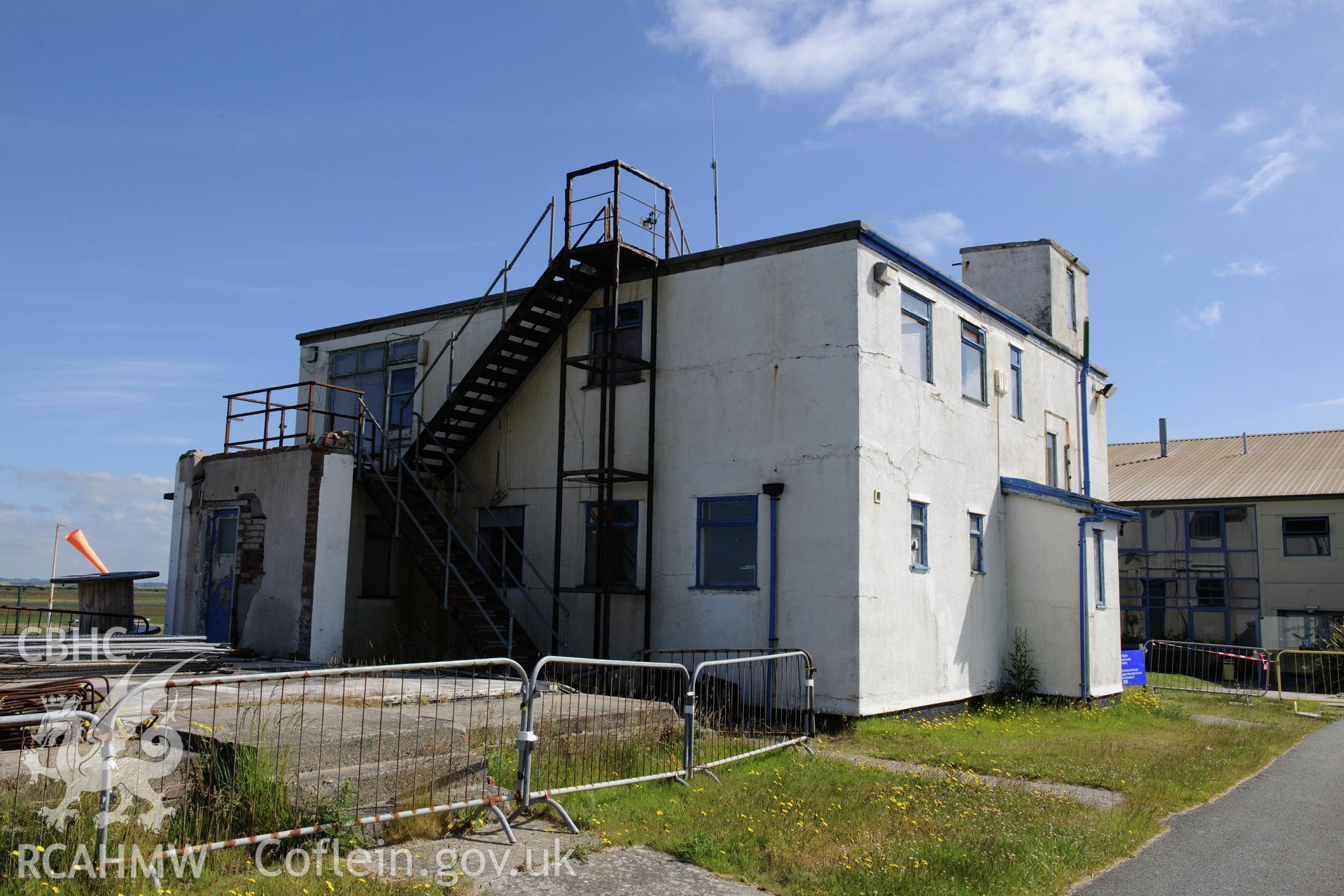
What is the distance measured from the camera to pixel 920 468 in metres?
15.5

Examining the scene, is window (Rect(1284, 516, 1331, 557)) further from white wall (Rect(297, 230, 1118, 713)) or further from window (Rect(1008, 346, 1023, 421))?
window (Rect(1008, 346, 1023, 421))

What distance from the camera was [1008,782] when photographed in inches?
415

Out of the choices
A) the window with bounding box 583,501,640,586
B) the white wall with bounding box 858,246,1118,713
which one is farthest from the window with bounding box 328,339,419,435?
the white wall with bounding box 858,246,1118,713

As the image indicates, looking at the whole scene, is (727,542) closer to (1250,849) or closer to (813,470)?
(813,470)

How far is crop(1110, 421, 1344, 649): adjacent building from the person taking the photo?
1105 inches

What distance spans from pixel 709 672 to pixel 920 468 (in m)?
4.40

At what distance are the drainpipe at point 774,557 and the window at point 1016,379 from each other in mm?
6583

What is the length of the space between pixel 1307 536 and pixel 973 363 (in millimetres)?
16877

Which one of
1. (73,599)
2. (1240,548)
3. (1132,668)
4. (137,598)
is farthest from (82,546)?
(137,598)

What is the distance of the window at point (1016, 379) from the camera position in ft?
62.1

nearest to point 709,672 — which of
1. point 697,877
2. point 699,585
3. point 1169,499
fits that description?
point 699,585

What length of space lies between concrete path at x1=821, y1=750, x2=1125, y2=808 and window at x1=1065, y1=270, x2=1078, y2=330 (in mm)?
13226

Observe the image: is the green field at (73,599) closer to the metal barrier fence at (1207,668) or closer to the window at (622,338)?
the window at (622,338)

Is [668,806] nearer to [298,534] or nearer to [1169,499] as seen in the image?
[298,534]
